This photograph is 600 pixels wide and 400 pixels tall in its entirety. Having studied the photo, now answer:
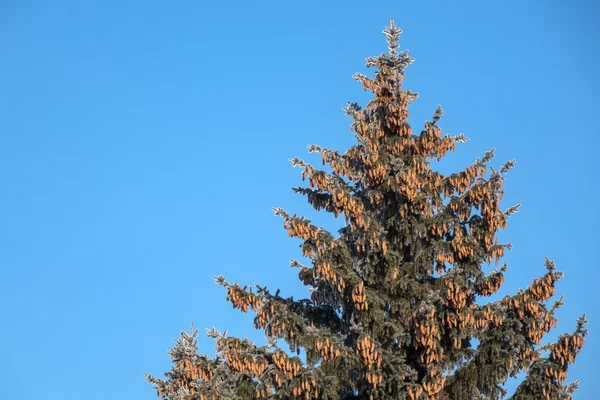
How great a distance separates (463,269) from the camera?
24641 mm

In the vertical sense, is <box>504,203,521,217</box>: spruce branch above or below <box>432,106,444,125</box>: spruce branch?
below

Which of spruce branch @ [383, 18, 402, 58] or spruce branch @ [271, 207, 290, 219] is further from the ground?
spruce branch @ [383, 18, 402, 58]

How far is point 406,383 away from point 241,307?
13.9 ft

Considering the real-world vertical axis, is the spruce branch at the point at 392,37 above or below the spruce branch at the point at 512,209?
above

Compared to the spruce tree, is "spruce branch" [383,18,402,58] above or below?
above

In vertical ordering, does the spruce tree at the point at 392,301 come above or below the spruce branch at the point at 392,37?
below

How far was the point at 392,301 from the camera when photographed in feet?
82.7

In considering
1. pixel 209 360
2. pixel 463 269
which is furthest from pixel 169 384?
pixel 463 269

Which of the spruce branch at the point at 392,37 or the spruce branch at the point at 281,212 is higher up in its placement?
the spruce branch at the point at 392,37

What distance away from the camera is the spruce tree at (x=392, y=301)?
23.0 meters

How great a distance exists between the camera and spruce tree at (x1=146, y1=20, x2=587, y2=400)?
22953 mm

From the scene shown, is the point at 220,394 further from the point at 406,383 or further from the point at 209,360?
the point at 406,383

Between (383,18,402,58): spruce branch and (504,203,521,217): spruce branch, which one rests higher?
(383,18,402,58): spruce branch

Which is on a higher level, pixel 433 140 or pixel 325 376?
pixel 433 140
